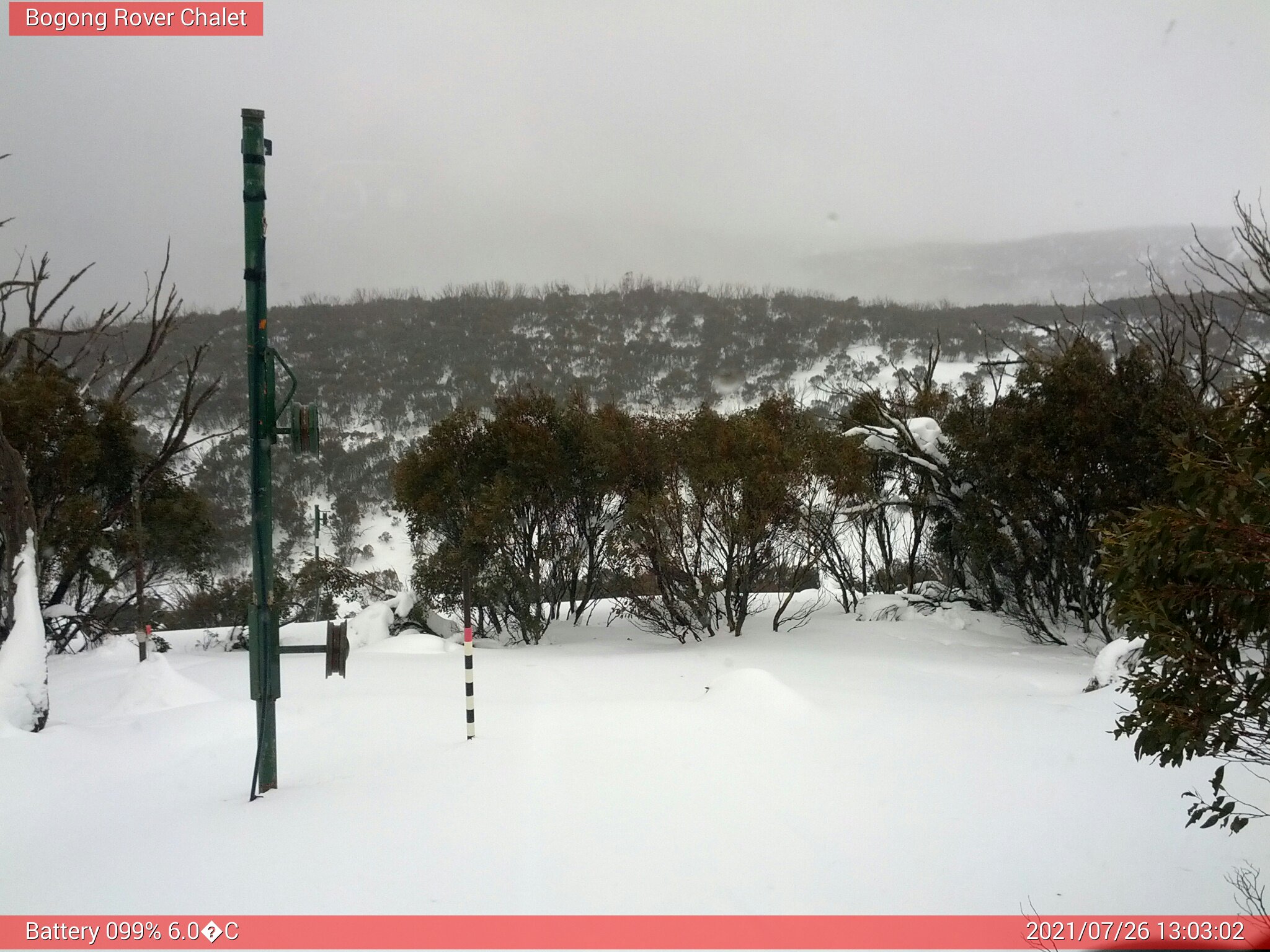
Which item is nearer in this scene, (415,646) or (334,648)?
(334,648)

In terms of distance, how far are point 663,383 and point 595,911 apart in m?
47.1

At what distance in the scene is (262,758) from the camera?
497 centimetres

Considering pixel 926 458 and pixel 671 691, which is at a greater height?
pixel 926 458

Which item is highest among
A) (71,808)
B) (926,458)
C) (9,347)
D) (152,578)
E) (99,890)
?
(9,347)

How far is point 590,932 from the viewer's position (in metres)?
3.23

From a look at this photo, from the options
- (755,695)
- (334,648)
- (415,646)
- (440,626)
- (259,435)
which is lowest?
(440,626)

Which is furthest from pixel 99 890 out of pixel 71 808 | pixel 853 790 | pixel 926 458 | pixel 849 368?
pixel 849 368

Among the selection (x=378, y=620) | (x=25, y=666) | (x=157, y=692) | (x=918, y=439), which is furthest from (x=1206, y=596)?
(x=378, y=620)

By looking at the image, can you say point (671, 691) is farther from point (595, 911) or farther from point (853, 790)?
point (595, 911)

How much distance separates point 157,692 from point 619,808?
20.1ft

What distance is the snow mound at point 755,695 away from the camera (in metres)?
6.78

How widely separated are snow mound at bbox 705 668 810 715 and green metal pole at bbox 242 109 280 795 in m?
3.46

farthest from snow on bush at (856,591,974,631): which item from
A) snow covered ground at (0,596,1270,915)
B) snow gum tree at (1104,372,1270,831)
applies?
snow gum tree at (1104,372,1270,831)

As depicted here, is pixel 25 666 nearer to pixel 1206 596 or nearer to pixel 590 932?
pixel 590 932
